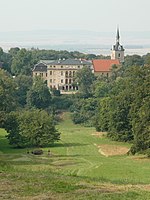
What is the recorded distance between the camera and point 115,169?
92.7ft

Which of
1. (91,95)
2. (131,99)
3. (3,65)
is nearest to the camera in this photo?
(131,99)

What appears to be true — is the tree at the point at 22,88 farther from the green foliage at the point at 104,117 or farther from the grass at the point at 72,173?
the grass at the point at 72,173

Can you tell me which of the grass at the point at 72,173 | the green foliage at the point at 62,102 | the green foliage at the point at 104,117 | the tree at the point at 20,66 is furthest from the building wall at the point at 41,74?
the grass at the point at 72,173

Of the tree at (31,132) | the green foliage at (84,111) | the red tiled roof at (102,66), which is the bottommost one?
the green foliage at (84,111)

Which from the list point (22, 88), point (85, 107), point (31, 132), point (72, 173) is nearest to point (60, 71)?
point (22, 88)

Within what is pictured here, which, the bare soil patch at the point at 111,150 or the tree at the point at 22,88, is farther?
the tree at the point at 22,88

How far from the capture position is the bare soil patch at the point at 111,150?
39.7m

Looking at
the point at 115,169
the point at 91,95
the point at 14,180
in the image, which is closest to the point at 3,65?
the point at 91,95

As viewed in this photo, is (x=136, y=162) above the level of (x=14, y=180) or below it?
below

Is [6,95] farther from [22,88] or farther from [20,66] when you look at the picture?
[20,66]

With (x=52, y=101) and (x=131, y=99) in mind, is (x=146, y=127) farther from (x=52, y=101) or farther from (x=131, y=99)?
(x=52, y=101)

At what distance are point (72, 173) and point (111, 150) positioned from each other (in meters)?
15.5

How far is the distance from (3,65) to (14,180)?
85.2 metres

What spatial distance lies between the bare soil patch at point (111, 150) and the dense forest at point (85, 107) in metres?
1.73
